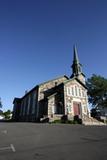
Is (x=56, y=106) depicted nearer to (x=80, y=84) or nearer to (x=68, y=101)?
(x=68, y=101)

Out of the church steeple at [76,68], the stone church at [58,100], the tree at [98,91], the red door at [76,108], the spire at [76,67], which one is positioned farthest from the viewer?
the tree at [98,91]

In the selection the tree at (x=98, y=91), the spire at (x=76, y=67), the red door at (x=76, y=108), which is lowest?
the red door at (x=76, y=108)

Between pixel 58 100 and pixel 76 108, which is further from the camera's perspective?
pixel 76 108

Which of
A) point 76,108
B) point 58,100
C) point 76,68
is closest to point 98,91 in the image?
point 76,68

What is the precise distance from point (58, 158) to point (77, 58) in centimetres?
4074

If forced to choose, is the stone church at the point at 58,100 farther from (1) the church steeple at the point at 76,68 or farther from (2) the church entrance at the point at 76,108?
(1) the church steeple at the point at 76,68

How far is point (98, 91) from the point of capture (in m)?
49.4

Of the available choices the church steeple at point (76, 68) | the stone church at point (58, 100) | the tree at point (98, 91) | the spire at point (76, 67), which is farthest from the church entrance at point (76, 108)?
the tree at point (98, 91)

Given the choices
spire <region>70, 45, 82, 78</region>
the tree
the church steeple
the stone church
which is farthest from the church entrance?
the tree

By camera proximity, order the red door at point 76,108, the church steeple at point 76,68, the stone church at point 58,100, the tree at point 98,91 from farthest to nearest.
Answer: the tree at point 98,91 → the church steeple at point 76,68 → the red door at point 76,108 → the stone church at point 58,100

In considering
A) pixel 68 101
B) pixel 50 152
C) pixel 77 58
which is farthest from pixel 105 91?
pixel 50 152

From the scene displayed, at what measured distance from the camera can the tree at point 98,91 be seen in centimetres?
4916

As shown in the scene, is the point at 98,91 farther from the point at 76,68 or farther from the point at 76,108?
the point at 76,108

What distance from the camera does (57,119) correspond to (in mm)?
26078
